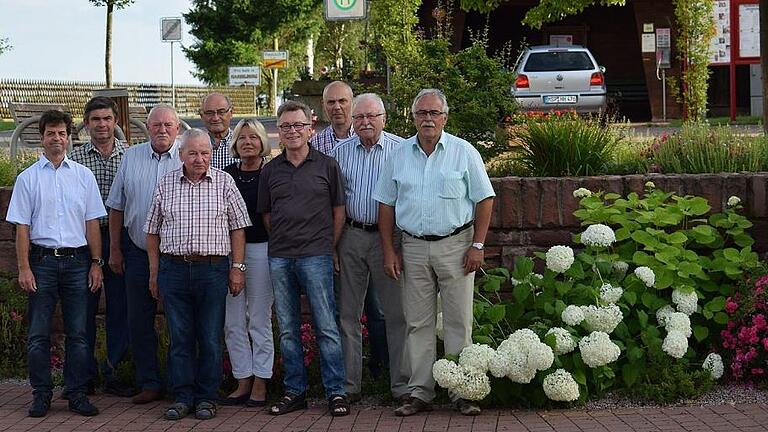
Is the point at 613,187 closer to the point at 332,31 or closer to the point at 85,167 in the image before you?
the point at 85,167

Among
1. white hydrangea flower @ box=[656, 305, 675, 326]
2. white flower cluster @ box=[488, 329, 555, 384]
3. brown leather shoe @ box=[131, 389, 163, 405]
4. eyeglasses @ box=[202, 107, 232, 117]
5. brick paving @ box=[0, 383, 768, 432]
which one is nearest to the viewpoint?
→ brick paving @ box=[0, 383, 768, 432]

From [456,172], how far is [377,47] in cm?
2051

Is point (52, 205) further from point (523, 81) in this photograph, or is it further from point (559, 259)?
point (523, 81)

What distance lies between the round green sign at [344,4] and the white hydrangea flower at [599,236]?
16.2ft

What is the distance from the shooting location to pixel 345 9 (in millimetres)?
12734

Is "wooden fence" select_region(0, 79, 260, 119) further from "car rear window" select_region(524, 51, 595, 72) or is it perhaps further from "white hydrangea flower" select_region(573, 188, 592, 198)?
"white hydrangea flower" select_region(573, 188, 592, 198)

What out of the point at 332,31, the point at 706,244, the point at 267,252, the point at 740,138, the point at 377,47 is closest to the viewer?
the point at 267,252

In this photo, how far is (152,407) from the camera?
8.29 metres

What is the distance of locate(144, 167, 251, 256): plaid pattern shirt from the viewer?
25.8ft

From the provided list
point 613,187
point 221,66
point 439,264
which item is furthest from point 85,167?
point 221,66

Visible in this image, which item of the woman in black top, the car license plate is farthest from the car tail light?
the woman in black top

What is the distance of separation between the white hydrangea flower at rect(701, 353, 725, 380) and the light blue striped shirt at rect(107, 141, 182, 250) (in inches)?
138

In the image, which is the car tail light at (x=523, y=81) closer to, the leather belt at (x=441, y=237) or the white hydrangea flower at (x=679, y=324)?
the white hydrangea flower at (x=679, y=324)

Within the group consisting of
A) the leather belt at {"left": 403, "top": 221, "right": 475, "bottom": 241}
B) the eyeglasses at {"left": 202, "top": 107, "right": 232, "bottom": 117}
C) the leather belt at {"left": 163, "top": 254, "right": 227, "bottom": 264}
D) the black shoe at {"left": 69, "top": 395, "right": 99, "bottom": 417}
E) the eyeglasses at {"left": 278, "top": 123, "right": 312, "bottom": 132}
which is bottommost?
the black shoe at {"left": 69, "top": 395, "right": 99, "bottom": 417}
